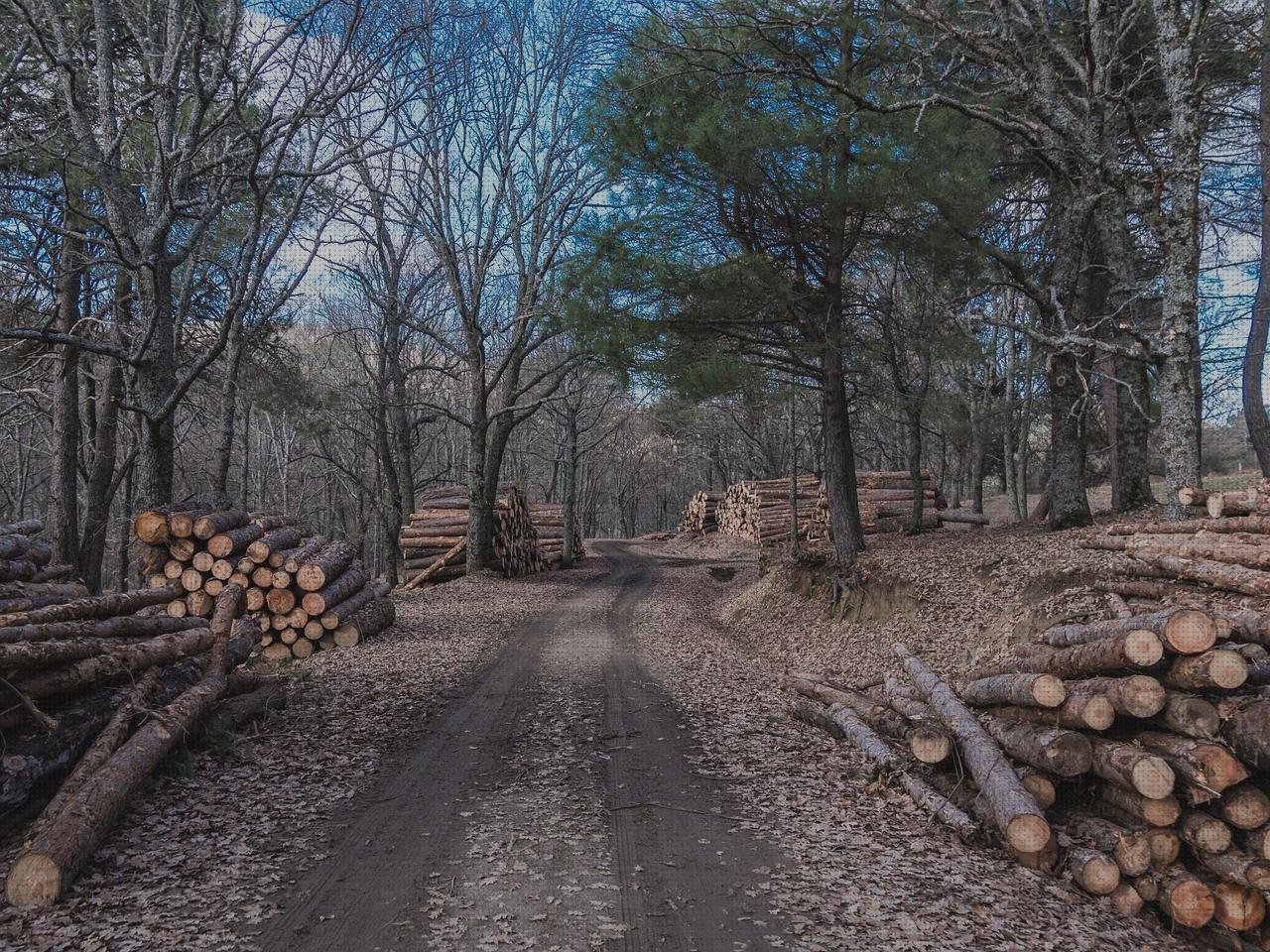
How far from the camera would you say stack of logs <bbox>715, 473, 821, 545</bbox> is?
92.2 ft

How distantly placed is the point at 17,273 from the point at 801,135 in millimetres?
12520

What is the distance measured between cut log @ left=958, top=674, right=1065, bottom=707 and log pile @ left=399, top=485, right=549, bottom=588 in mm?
15888

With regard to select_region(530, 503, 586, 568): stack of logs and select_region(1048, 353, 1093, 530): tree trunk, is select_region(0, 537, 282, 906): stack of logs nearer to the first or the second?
select_region(1048, 353, 1093, 530): tree trunk

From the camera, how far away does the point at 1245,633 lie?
168 inches

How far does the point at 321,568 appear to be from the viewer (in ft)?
33.3

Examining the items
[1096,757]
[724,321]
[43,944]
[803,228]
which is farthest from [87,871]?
[803,228]

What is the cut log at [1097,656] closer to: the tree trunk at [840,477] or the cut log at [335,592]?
the tree trunk at [840,477]

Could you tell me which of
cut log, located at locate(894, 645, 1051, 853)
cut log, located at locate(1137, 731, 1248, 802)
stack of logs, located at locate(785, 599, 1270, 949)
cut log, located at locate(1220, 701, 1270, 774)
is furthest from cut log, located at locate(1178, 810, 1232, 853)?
cut log, located at locate(894, 645, 1051, 853)

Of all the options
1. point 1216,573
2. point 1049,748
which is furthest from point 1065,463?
point 1049,748

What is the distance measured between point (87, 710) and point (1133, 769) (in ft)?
20.4

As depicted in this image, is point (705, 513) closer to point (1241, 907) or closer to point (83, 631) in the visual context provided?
point (83, 631)

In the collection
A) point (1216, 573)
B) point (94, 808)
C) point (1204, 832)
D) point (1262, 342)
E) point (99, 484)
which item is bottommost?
point (1204, 832)

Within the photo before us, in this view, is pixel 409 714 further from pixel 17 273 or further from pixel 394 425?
pixel 394 425

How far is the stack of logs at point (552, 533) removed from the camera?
26609 millimetres
